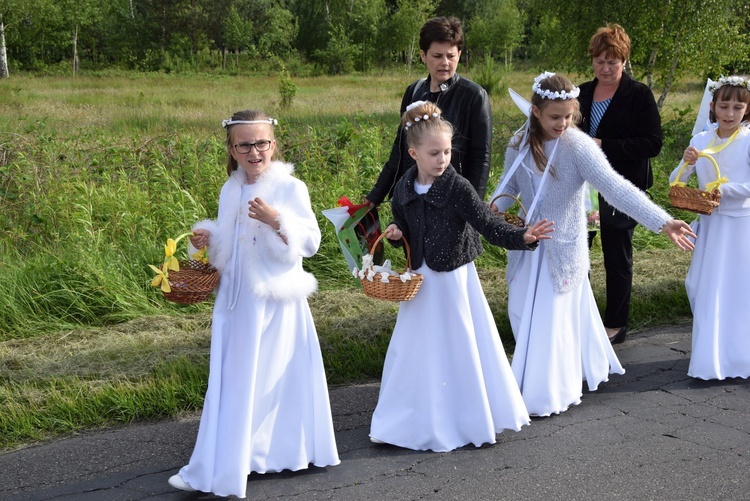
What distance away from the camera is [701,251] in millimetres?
5629

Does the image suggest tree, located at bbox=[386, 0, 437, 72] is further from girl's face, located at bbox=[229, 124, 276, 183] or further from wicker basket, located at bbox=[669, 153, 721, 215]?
girl's face, located at bbox=[229, 124, 276, 183]

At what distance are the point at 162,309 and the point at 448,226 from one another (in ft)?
10.0

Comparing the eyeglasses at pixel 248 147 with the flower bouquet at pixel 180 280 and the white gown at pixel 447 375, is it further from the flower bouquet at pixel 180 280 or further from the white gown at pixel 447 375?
the white gown at pixel 447 375

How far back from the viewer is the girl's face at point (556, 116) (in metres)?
4.74

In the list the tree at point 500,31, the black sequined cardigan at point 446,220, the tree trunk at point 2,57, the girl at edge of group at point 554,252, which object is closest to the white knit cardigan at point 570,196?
the girl at edge of group at point 554,252

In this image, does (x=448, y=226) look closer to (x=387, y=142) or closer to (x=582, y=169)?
(x=582, y=169)

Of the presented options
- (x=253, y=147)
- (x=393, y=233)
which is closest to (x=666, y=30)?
(x=393, y=233)

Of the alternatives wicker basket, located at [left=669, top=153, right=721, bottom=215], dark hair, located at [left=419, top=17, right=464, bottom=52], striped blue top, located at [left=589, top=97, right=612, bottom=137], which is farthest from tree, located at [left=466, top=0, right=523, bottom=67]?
dark hair, located at [left=419, top=17, right=464, bottom=52]

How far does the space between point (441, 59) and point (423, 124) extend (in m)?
0.90

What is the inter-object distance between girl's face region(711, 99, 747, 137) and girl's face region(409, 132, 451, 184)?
7.53 ft

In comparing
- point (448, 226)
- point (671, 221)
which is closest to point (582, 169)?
point (671, 221)

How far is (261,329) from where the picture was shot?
4008mm

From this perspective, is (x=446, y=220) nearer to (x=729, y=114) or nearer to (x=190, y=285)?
(x=190, y=285)

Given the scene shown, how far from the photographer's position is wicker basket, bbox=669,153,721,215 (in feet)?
16.7
